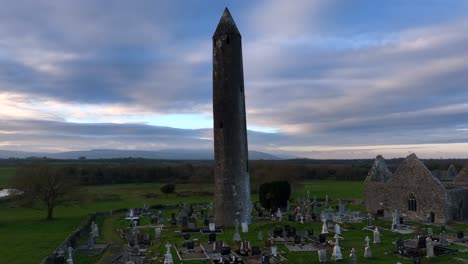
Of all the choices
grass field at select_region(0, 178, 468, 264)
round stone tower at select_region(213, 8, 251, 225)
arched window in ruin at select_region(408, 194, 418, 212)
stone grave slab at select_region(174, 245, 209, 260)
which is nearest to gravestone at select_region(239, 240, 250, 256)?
stone grave slab at select_region(174, 245, 209, 260)

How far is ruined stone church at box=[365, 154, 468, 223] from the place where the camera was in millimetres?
31234

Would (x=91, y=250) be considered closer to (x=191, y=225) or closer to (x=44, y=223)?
(x=191, y=225)

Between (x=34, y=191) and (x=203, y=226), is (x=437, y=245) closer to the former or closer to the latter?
(x=203, y=226)

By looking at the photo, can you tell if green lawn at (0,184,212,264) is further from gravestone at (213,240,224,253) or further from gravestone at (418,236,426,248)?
gravestone at (418,236,426,248)

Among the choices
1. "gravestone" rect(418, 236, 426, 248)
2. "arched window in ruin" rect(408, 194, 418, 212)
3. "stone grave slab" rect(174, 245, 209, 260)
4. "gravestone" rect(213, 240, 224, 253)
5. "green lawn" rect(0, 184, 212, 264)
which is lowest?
"green lawn" rect(0, 184, 212, 264)

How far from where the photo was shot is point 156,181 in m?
81.9

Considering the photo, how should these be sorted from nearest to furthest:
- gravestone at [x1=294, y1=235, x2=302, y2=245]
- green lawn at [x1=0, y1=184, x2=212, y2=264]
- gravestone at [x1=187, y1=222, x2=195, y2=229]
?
gravestone at [x1=294, y1=235, x2=302, y2=245]
green lawn at [x1=0, y1=184, x2=212, y2=264]
gravestone at [x1=187, y1=222, x2=195, y2=229]

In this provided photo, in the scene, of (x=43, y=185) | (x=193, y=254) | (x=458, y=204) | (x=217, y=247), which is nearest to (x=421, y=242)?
(x=217, y=247)

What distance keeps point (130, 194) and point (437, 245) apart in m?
47.2

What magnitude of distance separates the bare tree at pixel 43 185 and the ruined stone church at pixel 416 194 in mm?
27744

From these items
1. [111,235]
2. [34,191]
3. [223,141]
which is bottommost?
[111,235]

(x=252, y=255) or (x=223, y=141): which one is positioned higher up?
(x=223, y=141)

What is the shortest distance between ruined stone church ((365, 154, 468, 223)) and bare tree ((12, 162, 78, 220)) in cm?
2774

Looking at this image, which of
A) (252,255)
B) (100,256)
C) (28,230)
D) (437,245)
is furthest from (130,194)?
(437,245)
